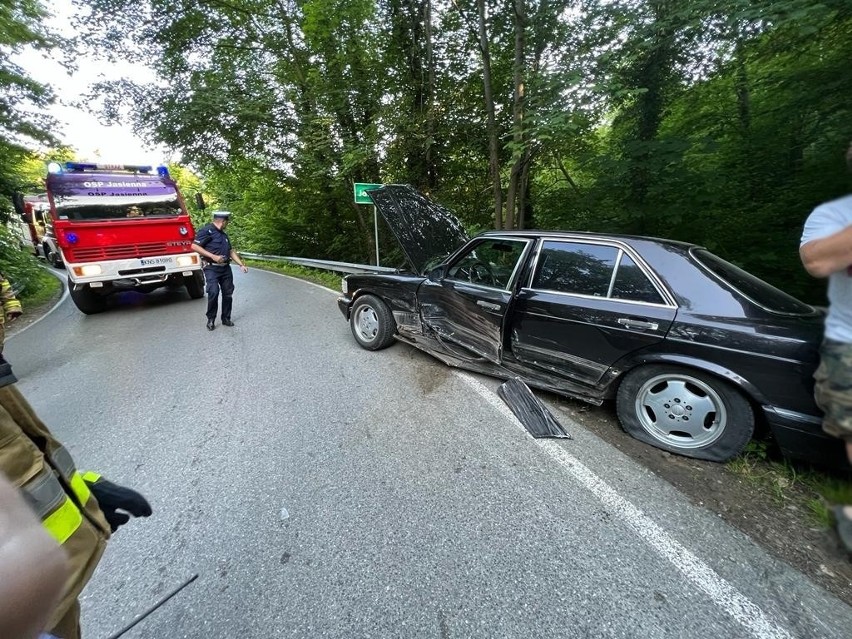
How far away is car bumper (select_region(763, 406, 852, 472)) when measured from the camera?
2049mm

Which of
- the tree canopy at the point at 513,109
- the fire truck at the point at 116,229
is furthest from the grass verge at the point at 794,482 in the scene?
the fire truck at the point at 116,229

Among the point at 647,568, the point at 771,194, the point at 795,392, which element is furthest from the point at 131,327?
the point at 771,194

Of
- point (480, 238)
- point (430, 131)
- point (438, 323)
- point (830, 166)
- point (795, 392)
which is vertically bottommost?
point (438, 323)

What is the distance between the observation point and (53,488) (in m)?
0.96

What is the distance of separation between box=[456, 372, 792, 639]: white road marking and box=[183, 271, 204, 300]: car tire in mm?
7978

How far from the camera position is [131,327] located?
614 centimetres

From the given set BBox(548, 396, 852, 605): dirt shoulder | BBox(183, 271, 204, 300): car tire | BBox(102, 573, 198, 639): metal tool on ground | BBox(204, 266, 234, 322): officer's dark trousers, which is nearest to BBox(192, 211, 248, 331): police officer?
BBox(204, 266, 234, 322): officer's dark trousers

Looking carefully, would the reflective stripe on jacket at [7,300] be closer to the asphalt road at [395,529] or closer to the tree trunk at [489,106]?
the asphalt road at [395,529]

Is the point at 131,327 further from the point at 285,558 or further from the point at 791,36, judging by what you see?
the point at 791,36

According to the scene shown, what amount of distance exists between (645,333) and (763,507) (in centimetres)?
115

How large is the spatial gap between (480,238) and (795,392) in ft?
8.36

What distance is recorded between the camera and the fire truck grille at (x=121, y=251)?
6.43 m

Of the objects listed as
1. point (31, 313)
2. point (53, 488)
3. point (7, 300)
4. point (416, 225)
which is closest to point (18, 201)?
point (31, 313)

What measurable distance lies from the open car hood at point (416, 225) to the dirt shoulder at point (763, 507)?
2.67 m
